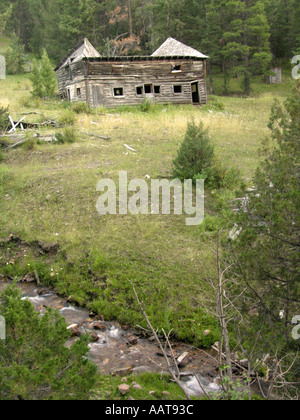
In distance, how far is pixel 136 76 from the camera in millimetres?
24234

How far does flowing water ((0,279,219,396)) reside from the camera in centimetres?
518

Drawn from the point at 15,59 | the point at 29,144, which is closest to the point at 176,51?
the point at 29,144

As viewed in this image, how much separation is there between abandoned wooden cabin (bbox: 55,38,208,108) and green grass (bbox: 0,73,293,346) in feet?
28.7

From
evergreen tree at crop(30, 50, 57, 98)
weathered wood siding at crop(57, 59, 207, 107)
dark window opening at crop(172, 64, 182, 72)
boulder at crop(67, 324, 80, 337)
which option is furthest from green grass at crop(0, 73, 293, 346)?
evergreen tree at crop(30, 50, 57, 98)

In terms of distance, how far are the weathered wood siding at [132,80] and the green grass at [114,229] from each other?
8711mm

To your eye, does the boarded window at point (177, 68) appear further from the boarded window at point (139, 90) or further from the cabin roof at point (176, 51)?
the boarded window at point (139, 90)

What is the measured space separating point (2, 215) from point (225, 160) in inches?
290

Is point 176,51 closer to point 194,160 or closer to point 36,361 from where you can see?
point 194,160

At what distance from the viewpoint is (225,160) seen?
12133 millimetres

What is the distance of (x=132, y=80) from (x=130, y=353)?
21575mm

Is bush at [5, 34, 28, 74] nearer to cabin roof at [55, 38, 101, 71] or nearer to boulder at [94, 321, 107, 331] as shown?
cabin roof at [55, 38, 101, 71]

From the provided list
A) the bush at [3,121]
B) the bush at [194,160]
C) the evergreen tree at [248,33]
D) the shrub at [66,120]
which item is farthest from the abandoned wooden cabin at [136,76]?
the bush at [194,160]

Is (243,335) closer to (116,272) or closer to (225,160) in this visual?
(116,272)
